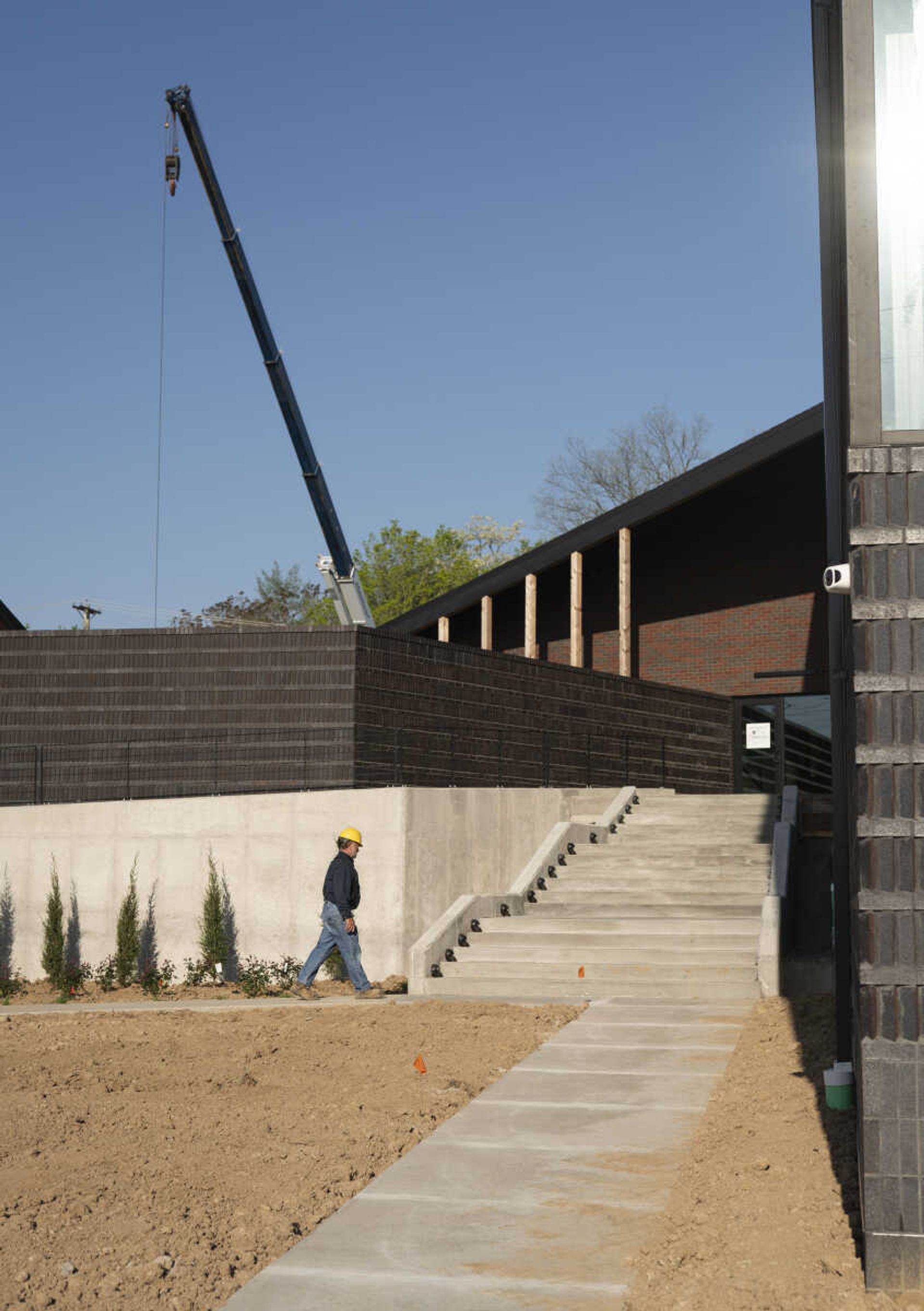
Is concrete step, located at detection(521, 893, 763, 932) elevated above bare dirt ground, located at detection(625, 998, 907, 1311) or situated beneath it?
elevated above

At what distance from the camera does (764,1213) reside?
6258 millimetres

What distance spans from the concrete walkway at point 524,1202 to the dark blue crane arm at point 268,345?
21.1m

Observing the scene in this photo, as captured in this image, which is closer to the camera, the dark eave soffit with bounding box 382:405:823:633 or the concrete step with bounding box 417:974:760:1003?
the concrete step with bounding box 417:974:760:1003

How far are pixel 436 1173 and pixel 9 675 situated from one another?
1551 centimetres

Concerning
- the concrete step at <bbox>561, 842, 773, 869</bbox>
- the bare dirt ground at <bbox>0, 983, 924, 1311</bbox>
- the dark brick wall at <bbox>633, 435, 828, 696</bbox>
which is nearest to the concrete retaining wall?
the concrete step at <bbox>561, 842, 773, 869</bbox>

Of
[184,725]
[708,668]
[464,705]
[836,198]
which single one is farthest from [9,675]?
[836,198]

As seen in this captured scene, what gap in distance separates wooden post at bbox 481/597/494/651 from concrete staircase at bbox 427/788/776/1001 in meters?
8.59

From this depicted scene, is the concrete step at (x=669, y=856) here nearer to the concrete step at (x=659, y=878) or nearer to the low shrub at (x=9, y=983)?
the concrete step at (x=659, y=878)

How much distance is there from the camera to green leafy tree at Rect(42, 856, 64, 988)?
18031 mm

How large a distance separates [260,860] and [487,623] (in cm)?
1257

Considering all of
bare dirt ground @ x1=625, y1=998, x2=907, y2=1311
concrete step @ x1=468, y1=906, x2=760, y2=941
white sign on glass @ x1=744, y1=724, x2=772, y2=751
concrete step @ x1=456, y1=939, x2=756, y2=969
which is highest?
white sign on glass @ x1=744, y1=724, x2=772, y2=751

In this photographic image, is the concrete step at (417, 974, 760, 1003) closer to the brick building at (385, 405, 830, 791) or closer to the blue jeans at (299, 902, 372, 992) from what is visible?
the blue jeans at (299, 902, 372, 992)

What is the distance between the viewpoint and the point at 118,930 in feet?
58.1

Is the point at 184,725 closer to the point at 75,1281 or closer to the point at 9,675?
the point at 9,675
